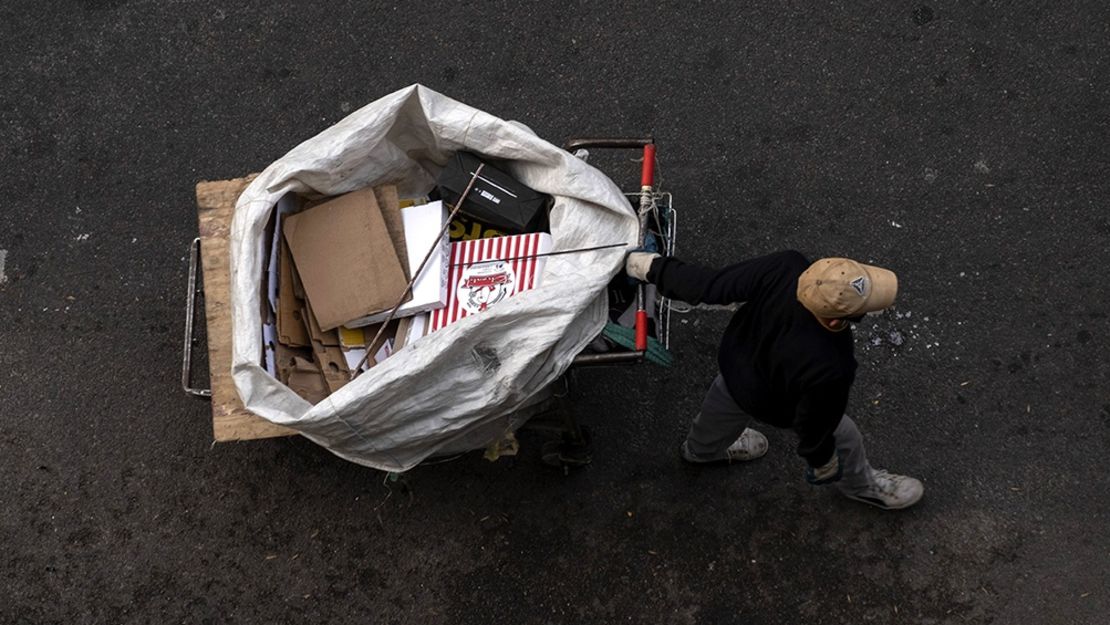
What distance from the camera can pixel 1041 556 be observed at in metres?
3.38

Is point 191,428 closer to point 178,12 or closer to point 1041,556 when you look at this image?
point 178,12

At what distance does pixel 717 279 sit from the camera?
2686 mm

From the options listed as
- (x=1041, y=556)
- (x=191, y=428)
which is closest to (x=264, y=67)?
(x=191, y=428)

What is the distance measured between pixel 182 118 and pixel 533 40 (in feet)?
5.10

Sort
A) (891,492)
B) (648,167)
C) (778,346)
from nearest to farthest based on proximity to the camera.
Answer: (778,346)
(648,167)
(891,492)

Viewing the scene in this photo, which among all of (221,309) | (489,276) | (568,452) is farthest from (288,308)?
(568,452)

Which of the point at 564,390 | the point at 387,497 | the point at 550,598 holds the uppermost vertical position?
the point at 564,390

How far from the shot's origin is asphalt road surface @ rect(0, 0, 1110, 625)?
346 cm

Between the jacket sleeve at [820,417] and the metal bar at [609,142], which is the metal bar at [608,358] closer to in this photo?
the jacket sleeve at [820,417]

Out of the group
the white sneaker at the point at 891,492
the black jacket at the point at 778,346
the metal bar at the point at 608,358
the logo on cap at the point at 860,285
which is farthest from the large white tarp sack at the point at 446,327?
the white sneaker at the point at 891,492

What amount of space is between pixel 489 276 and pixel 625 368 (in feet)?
3.08

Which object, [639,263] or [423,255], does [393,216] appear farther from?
[639,263]

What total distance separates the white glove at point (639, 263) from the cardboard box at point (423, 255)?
1.93 feet

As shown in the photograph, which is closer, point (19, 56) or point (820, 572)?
point (820, 572)
